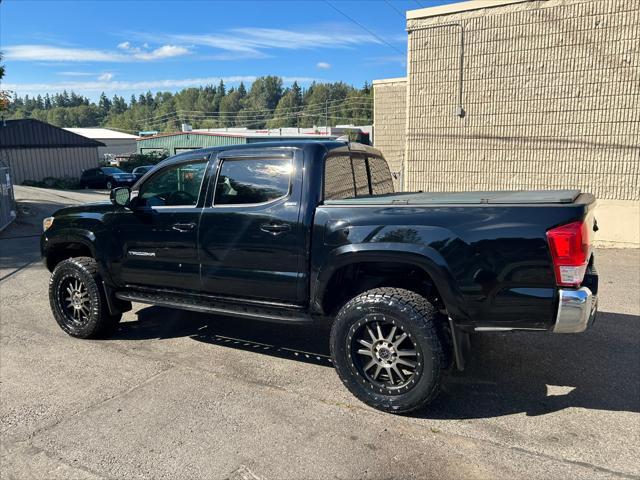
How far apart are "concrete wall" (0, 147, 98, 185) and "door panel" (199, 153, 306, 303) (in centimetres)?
3356

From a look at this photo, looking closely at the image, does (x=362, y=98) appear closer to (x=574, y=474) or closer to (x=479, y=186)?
(x=479, y=186)

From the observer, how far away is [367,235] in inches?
152

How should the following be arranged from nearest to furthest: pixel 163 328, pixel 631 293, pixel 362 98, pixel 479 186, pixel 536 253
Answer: pixel 536 253 → pixel 163 328 → pixel 631 293 → pixel 479 186 → pixel 362 98

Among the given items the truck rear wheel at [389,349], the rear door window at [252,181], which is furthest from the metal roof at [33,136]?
the truck rear wheel at [389,349]

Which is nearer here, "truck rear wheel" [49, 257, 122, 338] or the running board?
the running board

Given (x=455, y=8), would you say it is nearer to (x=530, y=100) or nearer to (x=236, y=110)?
(x=530, y=100)

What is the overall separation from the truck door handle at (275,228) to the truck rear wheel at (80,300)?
2.12 metres

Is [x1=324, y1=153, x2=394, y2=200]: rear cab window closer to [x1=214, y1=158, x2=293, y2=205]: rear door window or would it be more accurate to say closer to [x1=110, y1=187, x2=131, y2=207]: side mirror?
[x1=214, y1=158, x2=293, y2=205]: rear door window

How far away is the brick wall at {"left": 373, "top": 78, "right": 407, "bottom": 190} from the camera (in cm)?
1794

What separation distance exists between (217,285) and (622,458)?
325cm

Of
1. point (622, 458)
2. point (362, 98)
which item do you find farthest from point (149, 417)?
point (362, 98)

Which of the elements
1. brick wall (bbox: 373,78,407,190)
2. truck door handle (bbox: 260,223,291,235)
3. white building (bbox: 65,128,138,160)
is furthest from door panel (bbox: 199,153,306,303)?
white building (bbox: 65,128,138,160)

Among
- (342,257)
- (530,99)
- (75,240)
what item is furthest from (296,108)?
(342,257)

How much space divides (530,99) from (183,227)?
8051 millimetres
